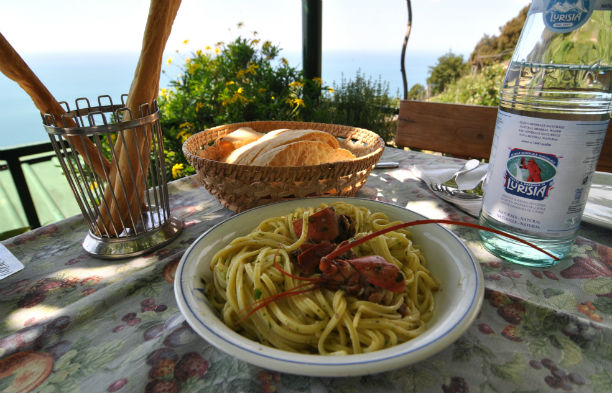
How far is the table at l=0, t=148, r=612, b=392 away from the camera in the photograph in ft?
1.76

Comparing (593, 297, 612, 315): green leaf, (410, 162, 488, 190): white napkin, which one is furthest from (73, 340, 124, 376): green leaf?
(410, 162, 488, 190): white napkin

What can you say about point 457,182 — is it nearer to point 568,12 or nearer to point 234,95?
point 568,12

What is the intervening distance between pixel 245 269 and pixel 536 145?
670 mm

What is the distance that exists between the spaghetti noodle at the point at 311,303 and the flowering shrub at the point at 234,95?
2.15 meters

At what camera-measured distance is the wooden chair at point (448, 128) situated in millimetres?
1961

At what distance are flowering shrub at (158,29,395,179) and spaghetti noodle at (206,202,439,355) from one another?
215cm

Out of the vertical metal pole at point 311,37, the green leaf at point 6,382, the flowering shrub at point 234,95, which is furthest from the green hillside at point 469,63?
the green leaf at point 6,382

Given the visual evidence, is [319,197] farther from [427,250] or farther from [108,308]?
[108,308]

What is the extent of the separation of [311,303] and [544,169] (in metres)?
0.57

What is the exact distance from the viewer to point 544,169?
0.71 metres

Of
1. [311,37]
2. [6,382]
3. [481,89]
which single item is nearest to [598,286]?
[6,382]

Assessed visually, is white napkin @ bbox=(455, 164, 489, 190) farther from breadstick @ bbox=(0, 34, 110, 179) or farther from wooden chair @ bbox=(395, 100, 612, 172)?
breadstick @ bbox=(0, 34, 110, 179)

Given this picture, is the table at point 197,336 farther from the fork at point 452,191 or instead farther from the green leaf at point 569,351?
the fork at point 452,191

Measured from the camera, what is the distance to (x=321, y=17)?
3.46m
